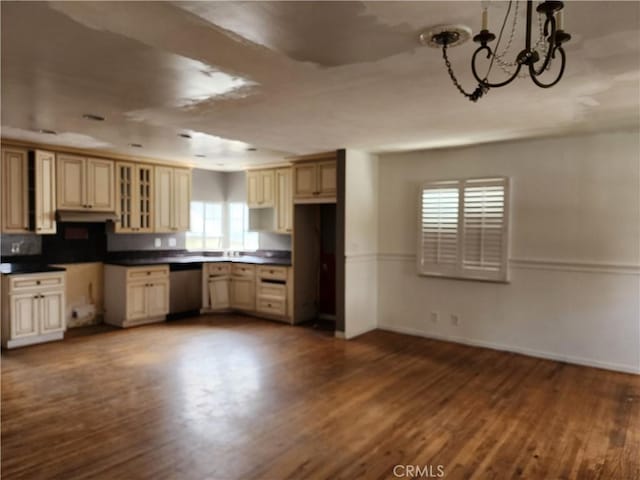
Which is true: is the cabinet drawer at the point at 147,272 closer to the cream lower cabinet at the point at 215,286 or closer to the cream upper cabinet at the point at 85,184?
the cream lower cabinet at the point at 215,286

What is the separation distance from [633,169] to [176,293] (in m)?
5.94

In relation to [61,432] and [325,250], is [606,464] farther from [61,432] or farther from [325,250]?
[325,250]

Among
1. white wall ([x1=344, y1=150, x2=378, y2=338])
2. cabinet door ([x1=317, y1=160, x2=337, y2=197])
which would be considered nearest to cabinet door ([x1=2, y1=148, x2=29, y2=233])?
cabinet door ([x1=317, y1=160, x2=337, y2=197])

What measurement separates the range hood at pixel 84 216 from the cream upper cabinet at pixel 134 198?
0.13 meters

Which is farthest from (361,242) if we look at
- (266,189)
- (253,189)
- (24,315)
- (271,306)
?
(24,315)

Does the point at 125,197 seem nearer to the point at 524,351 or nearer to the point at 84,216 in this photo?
the point at 84,216

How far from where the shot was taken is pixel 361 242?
5.78m

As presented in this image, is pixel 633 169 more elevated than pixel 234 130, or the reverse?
pixel 234 130

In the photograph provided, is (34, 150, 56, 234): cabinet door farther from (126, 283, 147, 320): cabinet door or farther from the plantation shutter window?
the plantation shutter window

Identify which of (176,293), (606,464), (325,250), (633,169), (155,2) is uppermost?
(155,2)

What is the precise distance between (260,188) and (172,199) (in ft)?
4.51

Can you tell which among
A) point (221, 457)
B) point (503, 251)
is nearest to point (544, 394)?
point (503, 251)

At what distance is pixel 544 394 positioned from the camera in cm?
378

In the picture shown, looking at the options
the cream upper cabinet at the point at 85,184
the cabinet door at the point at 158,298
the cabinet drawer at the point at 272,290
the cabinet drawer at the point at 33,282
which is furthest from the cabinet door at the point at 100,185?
the cabinet drawer at the point at 272,290
